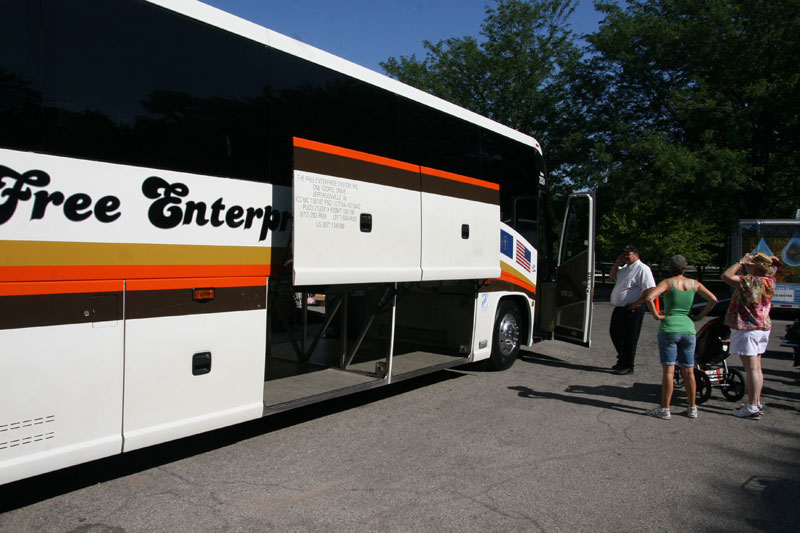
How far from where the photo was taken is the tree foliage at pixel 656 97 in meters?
19.8

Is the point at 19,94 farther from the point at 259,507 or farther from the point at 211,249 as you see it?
the point at 259,507

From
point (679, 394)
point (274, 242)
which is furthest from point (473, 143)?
point (679, 394)

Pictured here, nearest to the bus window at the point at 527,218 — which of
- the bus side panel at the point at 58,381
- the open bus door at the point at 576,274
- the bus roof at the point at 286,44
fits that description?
the open bus door at the point at 576,274

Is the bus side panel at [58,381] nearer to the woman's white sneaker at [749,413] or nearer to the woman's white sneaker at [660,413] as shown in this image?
the woman's white sneaker at [660,413]

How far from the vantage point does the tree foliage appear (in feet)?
65.0

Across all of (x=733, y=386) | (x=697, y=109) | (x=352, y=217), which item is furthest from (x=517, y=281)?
(x=697, y=109)

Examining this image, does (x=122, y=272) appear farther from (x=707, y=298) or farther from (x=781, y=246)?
(x=781, y=246)

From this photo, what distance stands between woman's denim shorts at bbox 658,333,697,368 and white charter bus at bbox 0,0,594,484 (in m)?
2.25

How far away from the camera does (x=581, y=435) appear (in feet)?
18.1

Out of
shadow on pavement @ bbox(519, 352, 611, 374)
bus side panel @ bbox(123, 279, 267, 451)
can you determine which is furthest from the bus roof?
shadow on pavement @ bbox(519, 352, 611, 374)

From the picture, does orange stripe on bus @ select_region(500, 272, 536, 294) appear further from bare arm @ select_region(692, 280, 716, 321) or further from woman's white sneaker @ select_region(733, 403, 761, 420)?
woman's white sneaker @ select_region(733, 403, 761, 420)

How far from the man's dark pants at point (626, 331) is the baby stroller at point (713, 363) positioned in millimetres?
1426

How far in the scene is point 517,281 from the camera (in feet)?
27.8

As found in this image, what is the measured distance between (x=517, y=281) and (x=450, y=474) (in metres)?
4.39
